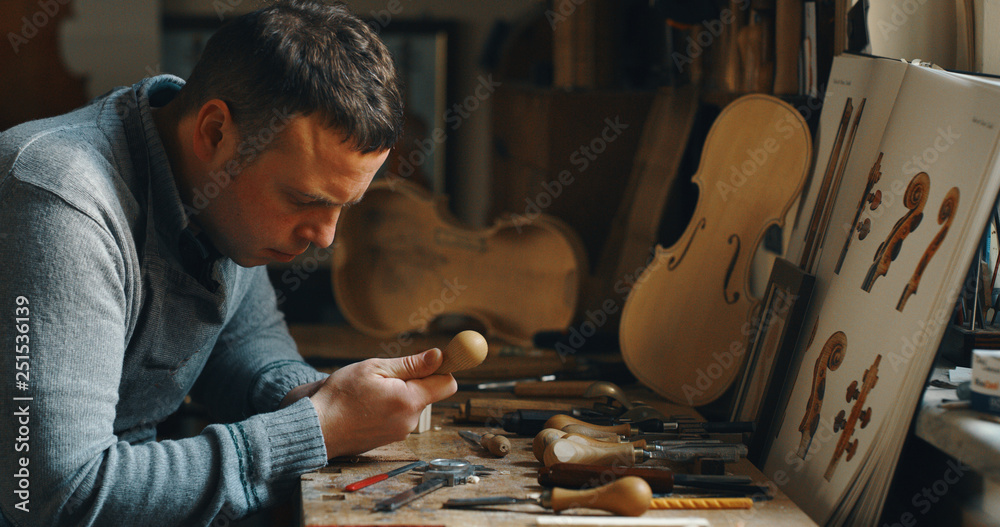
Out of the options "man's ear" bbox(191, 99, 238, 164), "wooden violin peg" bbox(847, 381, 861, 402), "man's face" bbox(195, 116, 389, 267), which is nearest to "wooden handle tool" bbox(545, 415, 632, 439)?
"wooden violin peg" bbox(847, 381, 861, 402)

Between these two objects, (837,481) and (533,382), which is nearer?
(837,481)

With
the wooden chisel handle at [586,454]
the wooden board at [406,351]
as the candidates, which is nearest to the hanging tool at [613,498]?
the wooden chisel handle at [586,454]

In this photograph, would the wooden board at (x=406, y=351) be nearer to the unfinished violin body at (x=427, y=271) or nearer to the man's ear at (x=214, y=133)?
the unfinished violin body at (x=427, y=271)

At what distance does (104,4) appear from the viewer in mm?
2660

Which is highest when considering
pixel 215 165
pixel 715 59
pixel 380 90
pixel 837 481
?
pixel 715 59

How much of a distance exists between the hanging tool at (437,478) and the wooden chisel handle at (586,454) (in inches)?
4.1

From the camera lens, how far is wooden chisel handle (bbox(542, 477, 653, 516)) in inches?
38.5

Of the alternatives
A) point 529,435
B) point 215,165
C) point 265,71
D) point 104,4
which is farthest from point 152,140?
point 104,4

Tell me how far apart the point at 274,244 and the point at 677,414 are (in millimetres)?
756

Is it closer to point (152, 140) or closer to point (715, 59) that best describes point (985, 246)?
point (715, 59)

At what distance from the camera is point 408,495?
3.50 ft

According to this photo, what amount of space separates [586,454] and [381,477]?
0.28m

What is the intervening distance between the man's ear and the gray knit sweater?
7 centimetres

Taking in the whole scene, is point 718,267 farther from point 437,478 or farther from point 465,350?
point 437,478
